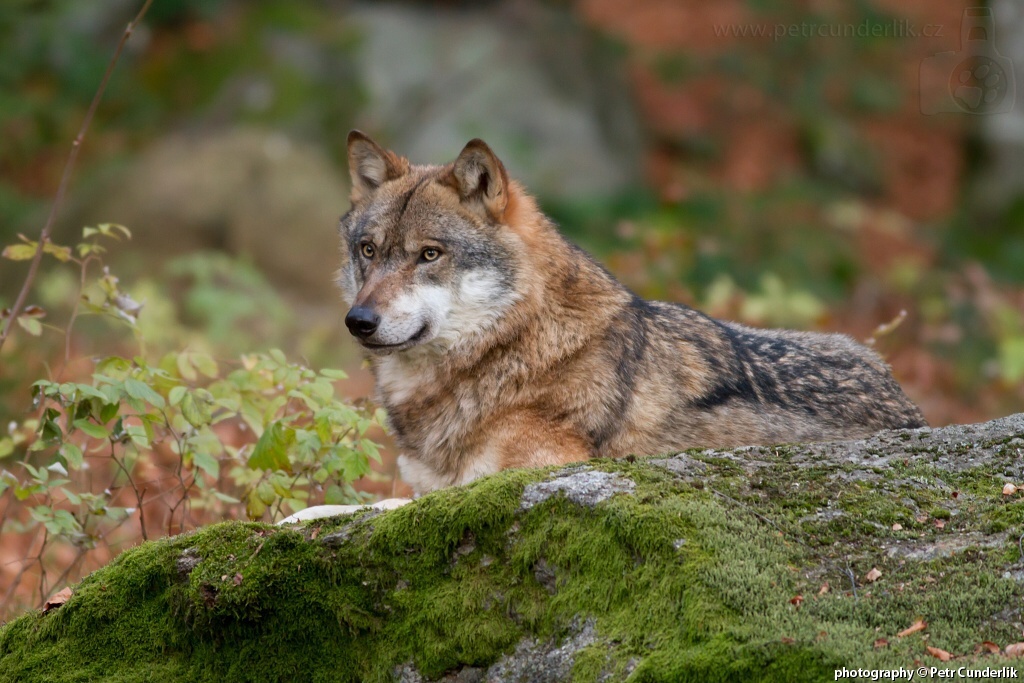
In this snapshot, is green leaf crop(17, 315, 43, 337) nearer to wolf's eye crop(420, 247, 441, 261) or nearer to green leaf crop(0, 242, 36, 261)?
green leaf crop(0, 242, 36, 261)

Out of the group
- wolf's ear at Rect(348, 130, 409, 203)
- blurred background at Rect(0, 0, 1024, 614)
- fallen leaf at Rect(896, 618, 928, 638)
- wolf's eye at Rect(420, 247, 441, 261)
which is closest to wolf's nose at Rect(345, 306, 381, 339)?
wolf's eye at Rect(420, 247, 441, 261)

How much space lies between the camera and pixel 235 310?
12039 mm

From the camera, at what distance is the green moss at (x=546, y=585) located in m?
3.28

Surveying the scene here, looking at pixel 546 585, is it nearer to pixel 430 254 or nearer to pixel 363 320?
pixel 363 320

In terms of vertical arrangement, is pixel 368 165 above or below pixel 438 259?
above

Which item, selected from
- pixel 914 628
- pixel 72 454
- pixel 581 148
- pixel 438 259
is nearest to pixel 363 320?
pixel 438 259

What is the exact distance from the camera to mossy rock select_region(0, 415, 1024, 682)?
129 inches

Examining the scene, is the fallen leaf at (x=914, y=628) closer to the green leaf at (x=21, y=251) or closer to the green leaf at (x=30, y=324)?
the green leaf at (x=30, y=324)

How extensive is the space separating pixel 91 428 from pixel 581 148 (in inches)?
501

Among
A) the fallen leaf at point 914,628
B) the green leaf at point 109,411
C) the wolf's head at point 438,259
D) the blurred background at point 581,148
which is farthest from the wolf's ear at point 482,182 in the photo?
the blurred background at point 581,148

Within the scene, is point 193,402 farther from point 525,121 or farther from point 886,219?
point 886,219

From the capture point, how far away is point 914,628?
3.19 m

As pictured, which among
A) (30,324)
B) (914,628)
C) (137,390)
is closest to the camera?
(914,628)

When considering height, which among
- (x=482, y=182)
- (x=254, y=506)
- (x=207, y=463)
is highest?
(x=482, y=182)
